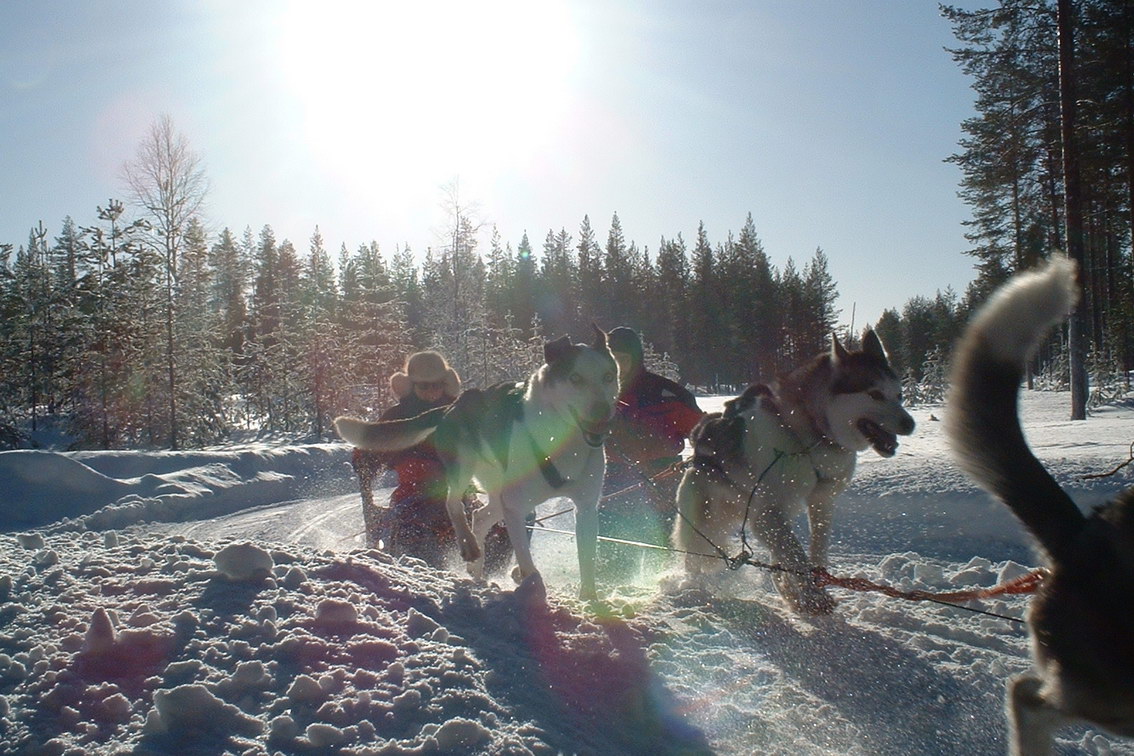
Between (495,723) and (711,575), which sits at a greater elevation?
(495,723)

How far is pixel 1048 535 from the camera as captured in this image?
1.87m

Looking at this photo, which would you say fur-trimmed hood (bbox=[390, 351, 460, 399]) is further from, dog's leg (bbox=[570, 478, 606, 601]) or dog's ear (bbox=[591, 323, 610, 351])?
dog's leg (bbox=[570, 478, 606, 601])

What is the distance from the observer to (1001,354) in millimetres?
1976

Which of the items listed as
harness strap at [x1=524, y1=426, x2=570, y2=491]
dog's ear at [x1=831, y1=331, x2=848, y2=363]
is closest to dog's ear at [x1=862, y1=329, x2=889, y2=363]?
dog's ear at [x1=831, y1=331, x2=848, y2=363]

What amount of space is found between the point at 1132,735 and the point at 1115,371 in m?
27.6

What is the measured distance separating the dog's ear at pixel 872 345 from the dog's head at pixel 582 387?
1.78 m

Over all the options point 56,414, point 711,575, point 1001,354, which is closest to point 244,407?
point 56,414

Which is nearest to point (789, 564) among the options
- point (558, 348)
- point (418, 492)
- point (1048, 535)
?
point (558, 348)

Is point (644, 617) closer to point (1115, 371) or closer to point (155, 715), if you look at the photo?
point (155, 715)

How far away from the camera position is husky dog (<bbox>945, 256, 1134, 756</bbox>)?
5.46 ft

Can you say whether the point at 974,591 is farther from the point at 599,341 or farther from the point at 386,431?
the point at 386,431

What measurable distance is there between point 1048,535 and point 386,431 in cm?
411

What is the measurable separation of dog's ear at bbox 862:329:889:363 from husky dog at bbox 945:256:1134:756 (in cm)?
238

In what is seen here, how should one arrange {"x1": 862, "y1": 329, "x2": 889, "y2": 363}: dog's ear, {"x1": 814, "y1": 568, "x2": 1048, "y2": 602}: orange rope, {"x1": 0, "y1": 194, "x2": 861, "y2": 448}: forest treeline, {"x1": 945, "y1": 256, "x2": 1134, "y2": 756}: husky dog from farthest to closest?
{"x1": 0, "y1": 194, "x2": 861, "y2": 448}: forest treeline < {"x1": 862, "y1": 329, "x2": 889, "y2": 363}: dog's ear < {"x1": 814, "y1": 568, "x2": 1048, "y2": 602}: orange rope < {"x1": 945, "y1": 256, "x2": 1134, "y2": 756}: husky dog
